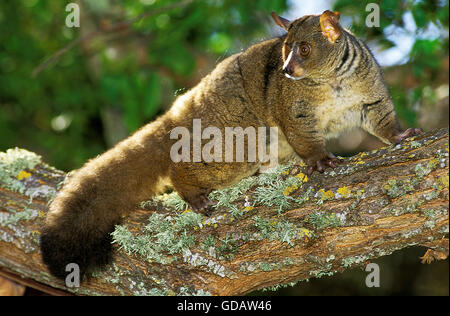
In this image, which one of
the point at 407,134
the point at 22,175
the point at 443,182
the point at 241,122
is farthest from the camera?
the point at 241,122

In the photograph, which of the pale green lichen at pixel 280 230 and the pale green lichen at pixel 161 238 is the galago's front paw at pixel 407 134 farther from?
the pale green lichen at pixel 161 238

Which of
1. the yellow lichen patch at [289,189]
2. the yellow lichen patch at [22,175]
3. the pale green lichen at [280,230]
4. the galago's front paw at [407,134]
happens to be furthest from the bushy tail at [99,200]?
the galago's front paw at [407,134]

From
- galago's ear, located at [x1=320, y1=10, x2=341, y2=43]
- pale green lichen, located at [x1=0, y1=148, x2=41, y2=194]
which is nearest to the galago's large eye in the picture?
galago's ear, located at [x1=320, y1=10, x2=341, y2=43]

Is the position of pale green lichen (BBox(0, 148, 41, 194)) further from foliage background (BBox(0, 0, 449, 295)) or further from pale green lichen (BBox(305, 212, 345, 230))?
pale green lichen (BBox(305, 212, 345, 230))

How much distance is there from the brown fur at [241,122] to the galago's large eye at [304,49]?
0.03ft

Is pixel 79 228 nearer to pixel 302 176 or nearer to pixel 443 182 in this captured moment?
pixel 302 176

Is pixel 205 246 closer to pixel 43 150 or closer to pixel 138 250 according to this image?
pixel 138 250

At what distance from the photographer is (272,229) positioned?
3555 millimetres

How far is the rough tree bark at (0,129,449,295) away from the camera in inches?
125

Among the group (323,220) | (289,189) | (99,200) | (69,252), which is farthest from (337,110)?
(69,252)

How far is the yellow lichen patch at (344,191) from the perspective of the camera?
3402 millimetres

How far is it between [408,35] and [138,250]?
3.90 m

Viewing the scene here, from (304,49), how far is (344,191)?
1.40 m
